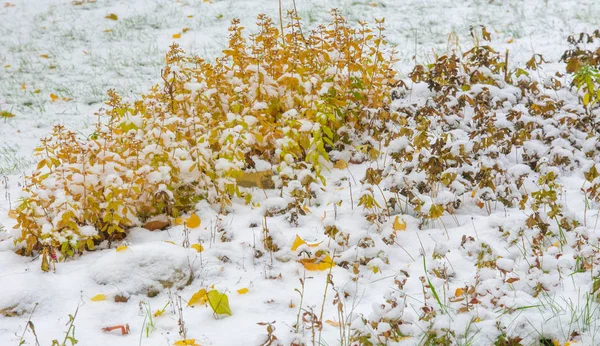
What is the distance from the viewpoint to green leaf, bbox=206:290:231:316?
2.39 m

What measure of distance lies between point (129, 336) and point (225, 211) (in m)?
1.19

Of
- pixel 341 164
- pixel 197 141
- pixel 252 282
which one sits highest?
pixel 197 141

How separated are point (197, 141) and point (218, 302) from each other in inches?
48.7

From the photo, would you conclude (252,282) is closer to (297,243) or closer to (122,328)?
(297,243)

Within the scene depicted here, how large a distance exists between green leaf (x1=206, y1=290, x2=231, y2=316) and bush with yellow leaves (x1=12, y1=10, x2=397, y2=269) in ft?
2.46

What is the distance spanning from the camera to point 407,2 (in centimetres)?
853

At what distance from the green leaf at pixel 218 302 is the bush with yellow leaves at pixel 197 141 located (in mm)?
749

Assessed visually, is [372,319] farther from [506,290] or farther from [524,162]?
[524,162]

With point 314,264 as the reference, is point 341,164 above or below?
above

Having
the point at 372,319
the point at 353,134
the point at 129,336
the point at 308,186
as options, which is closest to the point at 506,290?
the point at 372,319

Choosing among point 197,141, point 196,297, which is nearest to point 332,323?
point 196,297

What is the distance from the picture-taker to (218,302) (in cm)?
240

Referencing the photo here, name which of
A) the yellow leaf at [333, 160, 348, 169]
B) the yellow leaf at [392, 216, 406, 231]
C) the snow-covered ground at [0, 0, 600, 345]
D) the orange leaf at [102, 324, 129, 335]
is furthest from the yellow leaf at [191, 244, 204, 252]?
the yellow leaf at [333, 160, 348, 169]

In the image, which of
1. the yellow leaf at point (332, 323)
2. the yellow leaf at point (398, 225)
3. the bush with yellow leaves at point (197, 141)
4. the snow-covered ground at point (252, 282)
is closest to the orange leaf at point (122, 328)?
the snow-covered ground at point (252, 282)
